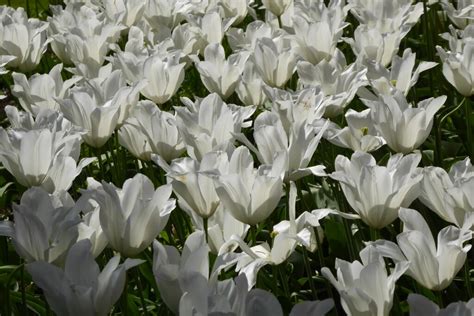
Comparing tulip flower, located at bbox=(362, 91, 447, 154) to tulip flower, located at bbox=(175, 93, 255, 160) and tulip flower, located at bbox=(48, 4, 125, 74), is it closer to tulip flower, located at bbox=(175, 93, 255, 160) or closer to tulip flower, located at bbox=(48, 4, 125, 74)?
tulip flower, located at bbox=(175, 93, 255, 160)

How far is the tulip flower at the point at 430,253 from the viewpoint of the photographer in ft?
7.09

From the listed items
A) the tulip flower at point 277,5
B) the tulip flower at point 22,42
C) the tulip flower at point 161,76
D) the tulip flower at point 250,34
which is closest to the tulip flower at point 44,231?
the tulip flower at point 161,76

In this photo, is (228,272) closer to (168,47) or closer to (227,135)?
(227,135)

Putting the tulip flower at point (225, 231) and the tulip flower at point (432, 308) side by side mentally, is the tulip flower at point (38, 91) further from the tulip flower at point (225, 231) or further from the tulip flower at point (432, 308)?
the tulip flower at point (432, 308)

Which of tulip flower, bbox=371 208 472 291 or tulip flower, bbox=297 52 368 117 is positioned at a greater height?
tulip flower, bbox=371 208 472 291

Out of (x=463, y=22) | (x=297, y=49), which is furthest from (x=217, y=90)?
(x=463, y=22)

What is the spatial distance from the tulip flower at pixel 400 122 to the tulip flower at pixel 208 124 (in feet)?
1.43

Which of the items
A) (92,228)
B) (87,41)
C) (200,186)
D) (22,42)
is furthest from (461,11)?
(92,228)

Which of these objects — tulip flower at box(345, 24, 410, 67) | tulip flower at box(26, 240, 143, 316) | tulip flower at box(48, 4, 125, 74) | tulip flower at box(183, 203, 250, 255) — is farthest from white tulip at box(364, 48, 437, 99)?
tulip flower at box(26, 240, 143, 316)

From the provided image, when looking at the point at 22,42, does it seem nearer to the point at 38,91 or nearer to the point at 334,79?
the point at 38,91

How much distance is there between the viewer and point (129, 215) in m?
2.37

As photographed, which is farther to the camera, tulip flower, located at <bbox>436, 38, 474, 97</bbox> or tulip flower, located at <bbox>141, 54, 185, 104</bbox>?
tulip flower, located at <bbox>141, 54, 185, 104</bbox>

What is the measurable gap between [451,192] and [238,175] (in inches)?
21.1

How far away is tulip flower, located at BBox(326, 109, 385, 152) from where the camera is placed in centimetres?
297
